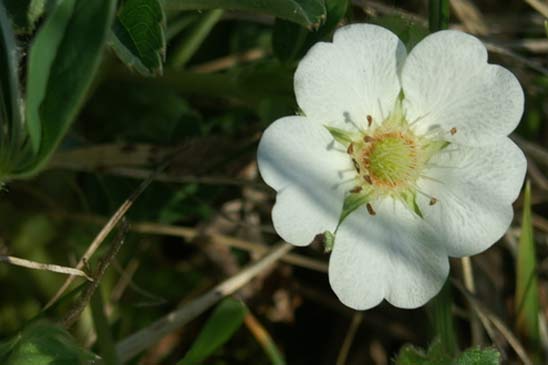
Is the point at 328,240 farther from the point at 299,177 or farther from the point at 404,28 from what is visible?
the point at 404,28

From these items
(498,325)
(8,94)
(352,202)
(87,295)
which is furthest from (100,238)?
(498,325)

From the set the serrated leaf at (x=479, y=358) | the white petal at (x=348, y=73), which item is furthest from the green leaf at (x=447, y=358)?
the white petal at (x=348, y=73)

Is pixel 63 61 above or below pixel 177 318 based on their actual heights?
above

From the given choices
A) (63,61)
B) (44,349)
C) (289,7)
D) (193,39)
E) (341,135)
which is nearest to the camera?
(63,61)

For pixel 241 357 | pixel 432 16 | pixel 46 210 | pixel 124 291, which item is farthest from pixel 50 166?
Answer: pixel 432 16

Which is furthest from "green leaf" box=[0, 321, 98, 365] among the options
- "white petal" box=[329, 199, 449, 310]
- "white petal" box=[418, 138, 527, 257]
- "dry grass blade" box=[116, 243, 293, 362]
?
"white petal" box=[418, 138, 527, 257]

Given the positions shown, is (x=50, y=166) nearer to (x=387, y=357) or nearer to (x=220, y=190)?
(x=220, y=190)
